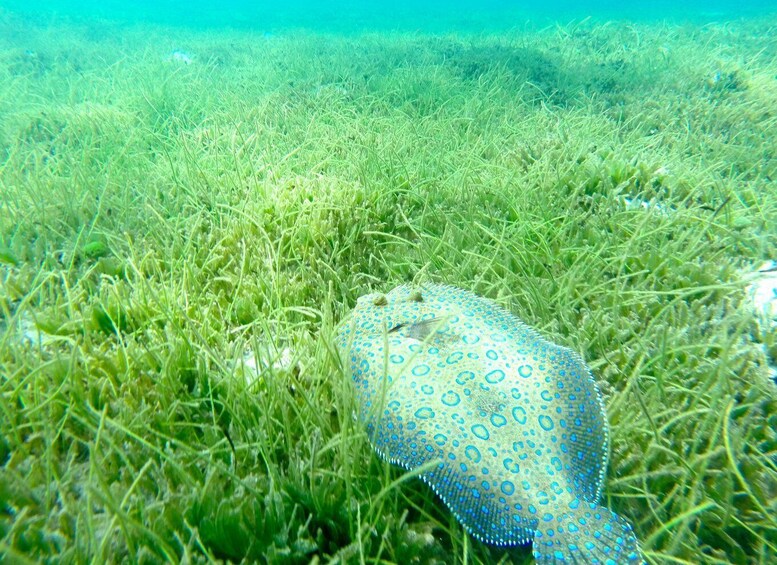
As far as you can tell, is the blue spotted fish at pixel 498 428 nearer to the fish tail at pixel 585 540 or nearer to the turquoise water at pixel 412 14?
the fish tail at pixel 585 540

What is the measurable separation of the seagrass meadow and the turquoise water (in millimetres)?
15717

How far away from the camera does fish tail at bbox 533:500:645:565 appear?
4.61 ft

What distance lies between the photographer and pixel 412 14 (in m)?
31.5

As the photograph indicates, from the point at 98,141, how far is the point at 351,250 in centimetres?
400

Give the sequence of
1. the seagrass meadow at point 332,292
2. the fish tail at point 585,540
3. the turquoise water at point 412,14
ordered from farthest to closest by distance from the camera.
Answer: the turquoise water at point 412,14, the seagrass meadow at point 332,292, the fish tail at point 585,540

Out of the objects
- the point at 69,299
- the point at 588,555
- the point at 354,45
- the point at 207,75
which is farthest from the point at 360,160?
the point at 354,45

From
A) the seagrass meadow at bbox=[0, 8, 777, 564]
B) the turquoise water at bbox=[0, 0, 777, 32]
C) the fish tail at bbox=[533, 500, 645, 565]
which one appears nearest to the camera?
the fish tail at bbox=[533, 500, 645, 565]

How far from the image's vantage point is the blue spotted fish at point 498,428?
1.48 metres

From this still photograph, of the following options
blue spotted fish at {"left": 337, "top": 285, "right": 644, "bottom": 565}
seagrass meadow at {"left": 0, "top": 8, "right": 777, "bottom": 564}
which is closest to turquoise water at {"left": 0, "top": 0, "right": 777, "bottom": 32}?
seagrass meadow at {"left": 0, "top": 8, "right": 777, "bottom": 564}

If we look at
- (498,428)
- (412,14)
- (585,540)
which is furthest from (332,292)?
(412,14)

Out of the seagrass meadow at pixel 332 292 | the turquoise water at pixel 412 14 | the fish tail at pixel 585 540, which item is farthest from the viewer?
the turquoise water at pixel 412 14

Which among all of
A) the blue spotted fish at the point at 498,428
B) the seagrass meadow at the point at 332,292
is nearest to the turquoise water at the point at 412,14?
the seagrass meadow at the point at 332,292

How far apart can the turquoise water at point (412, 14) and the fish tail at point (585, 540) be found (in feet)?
66.5

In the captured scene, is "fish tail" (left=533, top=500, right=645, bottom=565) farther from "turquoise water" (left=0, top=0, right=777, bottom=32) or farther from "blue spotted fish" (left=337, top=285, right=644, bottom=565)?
"turquoise water" (left=0, top=0, right=777, bottom=32)
